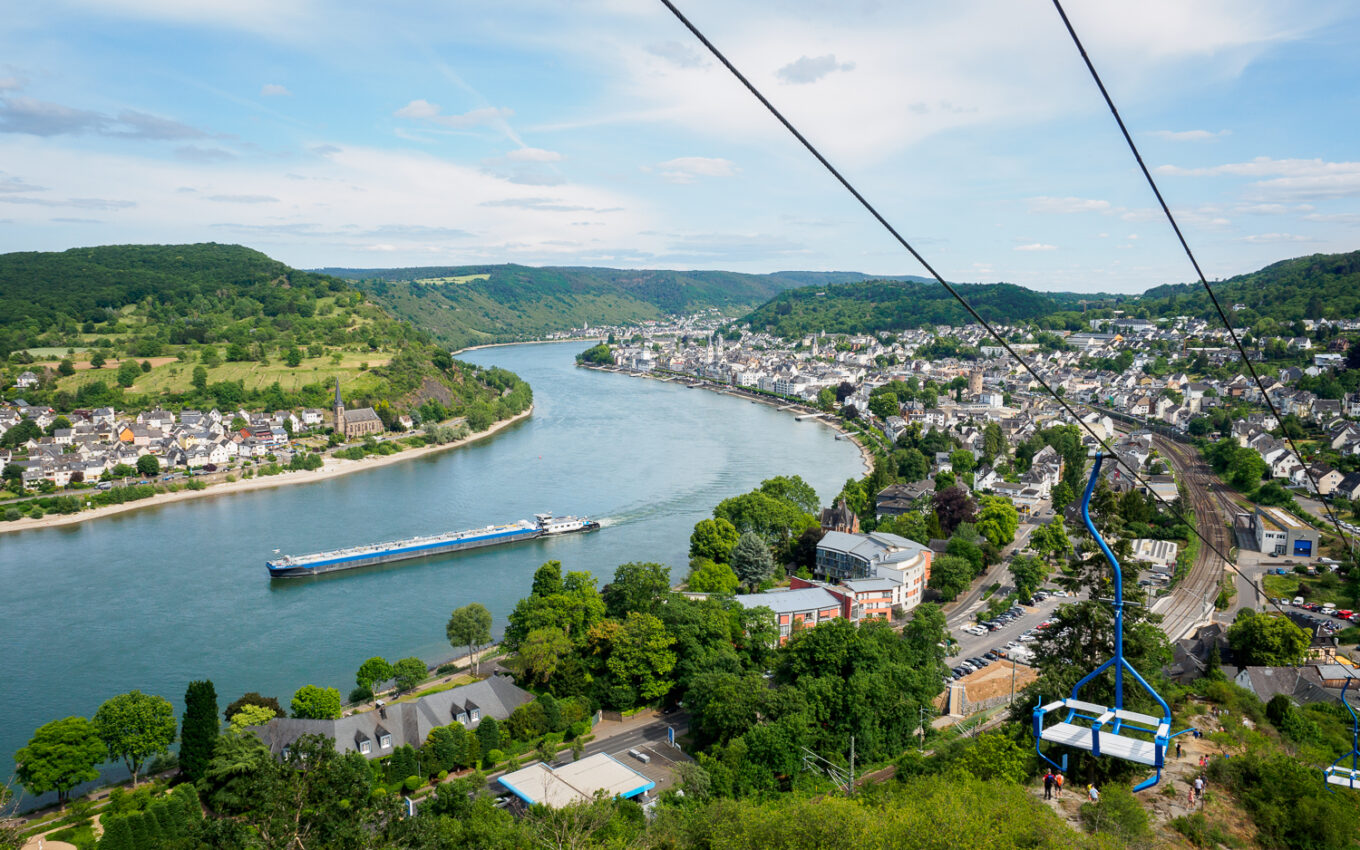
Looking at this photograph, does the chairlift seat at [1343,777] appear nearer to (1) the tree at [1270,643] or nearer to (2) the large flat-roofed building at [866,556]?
(1) the tree at [1270,643]

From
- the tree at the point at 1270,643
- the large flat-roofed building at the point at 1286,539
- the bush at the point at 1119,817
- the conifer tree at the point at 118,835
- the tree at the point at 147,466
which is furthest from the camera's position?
the tree at the point at 147,466

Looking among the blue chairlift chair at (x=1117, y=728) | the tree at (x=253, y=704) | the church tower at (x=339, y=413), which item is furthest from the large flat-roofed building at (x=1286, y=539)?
the church tower at (x=339, y=413)

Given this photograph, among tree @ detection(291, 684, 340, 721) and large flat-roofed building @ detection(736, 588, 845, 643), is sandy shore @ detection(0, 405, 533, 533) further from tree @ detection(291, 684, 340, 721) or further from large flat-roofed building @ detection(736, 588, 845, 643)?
large flat-roofed building @ detection(736, 588, 845, 643)

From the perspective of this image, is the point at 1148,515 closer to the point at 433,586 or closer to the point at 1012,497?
the point at 1012,497

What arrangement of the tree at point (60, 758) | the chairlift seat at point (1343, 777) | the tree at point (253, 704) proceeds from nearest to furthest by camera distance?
the chairlift seat at point (1343, 777) < the tree at point (60, 758) < the tree at point (253, 704)

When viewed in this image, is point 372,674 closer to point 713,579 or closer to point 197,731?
point 197,731

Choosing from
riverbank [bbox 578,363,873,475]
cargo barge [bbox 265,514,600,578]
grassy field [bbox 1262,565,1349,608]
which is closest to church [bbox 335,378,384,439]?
cargo barge [bbox 265,514,600,578]

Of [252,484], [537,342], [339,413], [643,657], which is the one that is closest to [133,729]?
[643,657]
